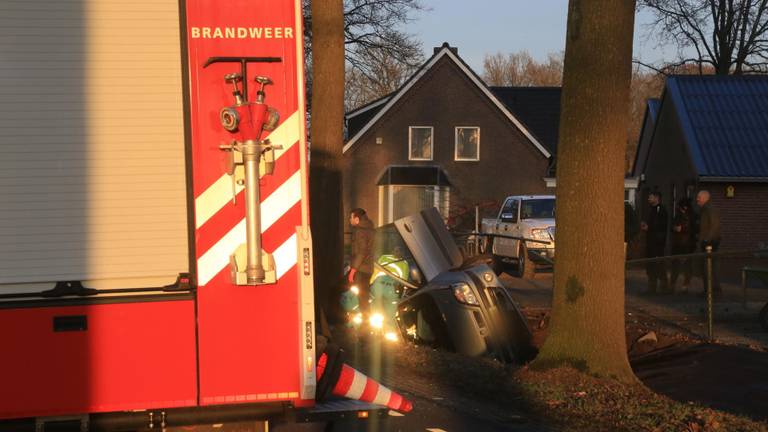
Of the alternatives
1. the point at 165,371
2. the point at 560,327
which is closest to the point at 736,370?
the point at 560,327

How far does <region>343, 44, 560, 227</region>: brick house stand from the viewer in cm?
4675

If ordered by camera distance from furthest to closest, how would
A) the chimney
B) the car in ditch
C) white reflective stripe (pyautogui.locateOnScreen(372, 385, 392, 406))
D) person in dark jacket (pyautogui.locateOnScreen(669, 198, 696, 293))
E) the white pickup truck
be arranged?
the chimney, the white pickup truck, person in dark jacket (pyautogui.locateOnScreen(669, 198, 696, 293)), the car in ditch, white reflective stripe (pyautogui.locateOnScreen(372, 385, 392, 406))

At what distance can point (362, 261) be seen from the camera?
560 inches

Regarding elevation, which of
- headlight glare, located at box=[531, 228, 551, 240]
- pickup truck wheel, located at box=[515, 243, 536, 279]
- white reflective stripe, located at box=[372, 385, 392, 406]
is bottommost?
pickup truck wheel, located at box=[515, 243, 536, 279]

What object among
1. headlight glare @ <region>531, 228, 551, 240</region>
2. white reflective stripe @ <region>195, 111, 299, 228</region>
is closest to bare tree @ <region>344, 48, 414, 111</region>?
headlight glare @ <region>531, 228, 551, 240</region>

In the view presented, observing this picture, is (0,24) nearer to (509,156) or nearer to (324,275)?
(324,275)

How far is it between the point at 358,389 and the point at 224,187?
151cm

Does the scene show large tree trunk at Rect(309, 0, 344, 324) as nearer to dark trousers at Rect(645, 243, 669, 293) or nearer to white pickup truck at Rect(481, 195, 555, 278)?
dark trousers at Rect(645, 243, 669, 293)

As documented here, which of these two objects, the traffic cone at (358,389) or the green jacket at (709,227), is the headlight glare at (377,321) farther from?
the green jacket at (709,227)

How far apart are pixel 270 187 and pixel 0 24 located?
4.86ft

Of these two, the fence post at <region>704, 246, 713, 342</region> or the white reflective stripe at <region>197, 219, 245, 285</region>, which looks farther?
the fence post at <region>704, 246, 713, 342</region>

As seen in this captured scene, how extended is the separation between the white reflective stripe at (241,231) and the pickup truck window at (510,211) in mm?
23955

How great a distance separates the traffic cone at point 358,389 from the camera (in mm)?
6035

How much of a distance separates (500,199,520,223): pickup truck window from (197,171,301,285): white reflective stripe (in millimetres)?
23955
